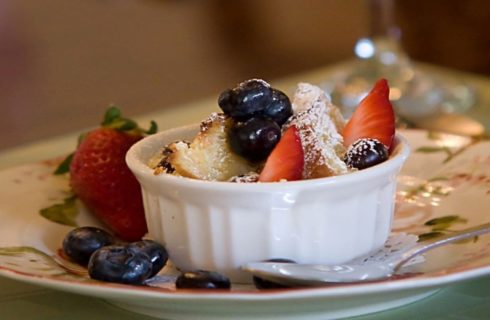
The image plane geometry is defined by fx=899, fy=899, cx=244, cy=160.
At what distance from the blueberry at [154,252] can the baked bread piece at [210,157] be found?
2.7 inches

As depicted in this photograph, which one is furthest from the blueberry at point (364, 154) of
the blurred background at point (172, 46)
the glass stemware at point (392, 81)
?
the blurred background at point (172, 46)

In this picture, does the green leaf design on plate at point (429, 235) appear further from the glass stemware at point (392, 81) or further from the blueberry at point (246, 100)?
the glass stemware at point (392, 81)

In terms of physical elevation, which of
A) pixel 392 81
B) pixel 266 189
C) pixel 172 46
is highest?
pixel 172 46

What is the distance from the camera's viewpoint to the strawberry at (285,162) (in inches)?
30.3

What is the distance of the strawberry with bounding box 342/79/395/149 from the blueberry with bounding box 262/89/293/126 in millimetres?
82

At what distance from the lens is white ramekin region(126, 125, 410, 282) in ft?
2.50

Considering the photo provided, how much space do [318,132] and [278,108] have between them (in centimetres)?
4

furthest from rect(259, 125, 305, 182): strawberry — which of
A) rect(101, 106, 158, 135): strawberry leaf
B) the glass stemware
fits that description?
the glass stemware

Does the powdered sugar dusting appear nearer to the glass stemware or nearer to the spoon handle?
the spoon handle

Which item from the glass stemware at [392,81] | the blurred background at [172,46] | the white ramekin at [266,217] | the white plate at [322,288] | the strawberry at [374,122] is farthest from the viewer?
the blurred background at [172,46]

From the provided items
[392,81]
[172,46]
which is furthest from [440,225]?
[172,46]

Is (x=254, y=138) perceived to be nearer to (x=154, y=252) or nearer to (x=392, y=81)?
(x=154, y=252)

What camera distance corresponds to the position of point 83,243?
2.83ft

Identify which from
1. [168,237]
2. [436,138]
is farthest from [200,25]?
[168,237]
